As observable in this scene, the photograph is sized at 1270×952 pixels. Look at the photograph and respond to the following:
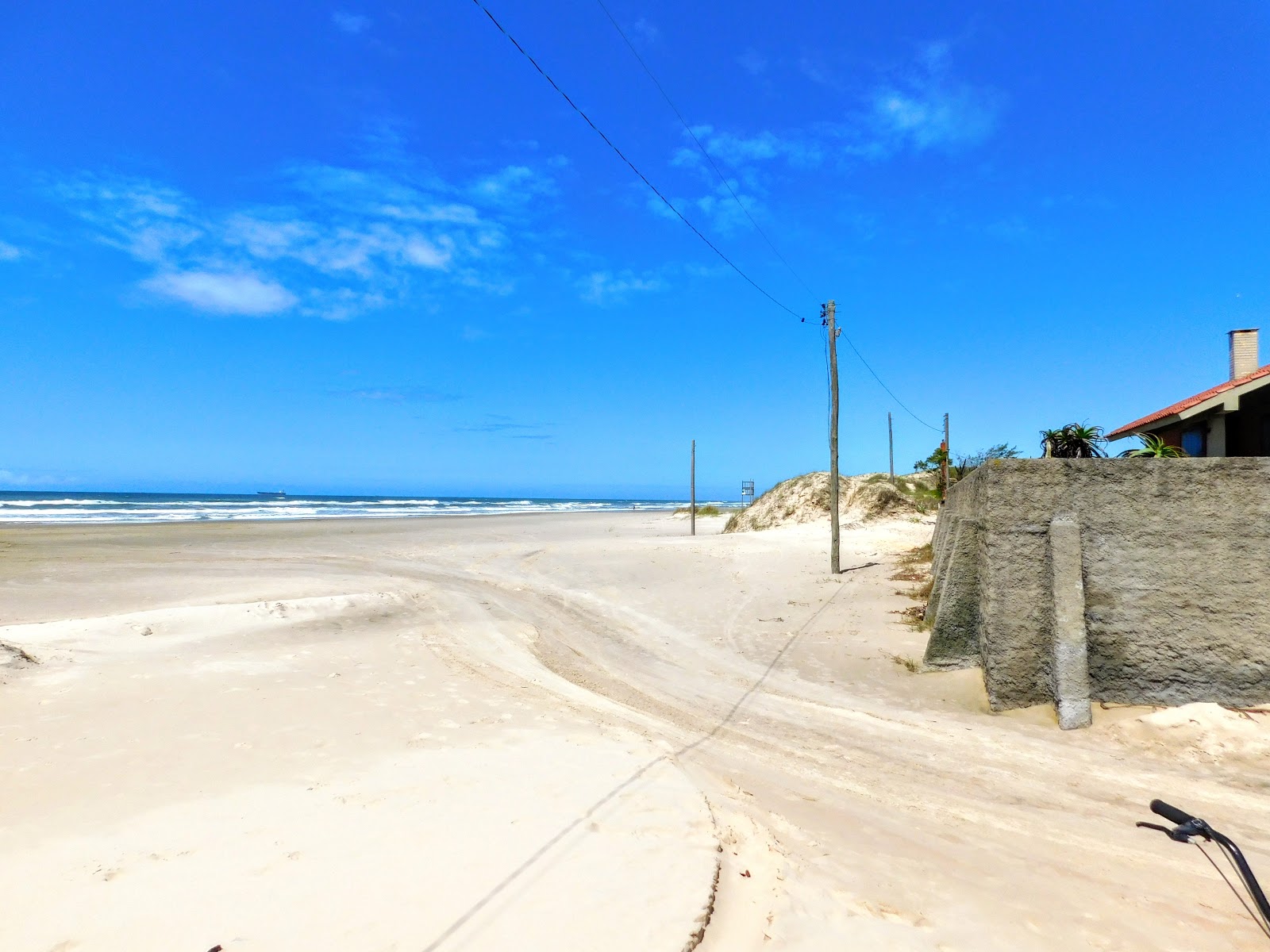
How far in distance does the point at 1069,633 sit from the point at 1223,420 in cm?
972

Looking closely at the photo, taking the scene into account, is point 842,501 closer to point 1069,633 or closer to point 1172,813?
point 1069,633

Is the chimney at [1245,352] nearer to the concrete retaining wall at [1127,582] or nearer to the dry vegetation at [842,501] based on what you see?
the concrete retaining wall at [1127,582]

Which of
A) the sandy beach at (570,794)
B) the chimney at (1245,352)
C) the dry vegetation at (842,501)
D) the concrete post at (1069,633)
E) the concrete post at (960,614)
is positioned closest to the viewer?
the sandy beach at (570,794)

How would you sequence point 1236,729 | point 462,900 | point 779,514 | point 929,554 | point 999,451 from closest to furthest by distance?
point 462,900, point 1236,729, point 929,554, point 999,451, point 779,514

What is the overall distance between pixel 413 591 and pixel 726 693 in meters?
9.12

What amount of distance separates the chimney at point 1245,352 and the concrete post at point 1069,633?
13812mm

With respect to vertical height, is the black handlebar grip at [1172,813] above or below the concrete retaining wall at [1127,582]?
below

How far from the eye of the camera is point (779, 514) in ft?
117

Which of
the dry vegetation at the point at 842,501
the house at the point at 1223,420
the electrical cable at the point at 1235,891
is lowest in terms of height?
the electrical cable at the point at 1235,891

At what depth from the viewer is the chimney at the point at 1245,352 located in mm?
16625

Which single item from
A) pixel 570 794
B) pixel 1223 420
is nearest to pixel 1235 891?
pixel 570 794

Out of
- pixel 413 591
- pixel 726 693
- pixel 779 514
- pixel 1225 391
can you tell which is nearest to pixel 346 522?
pixel 779 514

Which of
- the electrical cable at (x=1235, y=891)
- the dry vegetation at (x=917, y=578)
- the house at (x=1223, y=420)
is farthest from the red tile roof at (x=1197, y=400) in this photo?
the electrical cable at (x=1235, y=891)

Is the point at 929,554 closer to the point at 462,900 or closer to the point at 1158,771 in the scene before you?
the point at 1158,771
